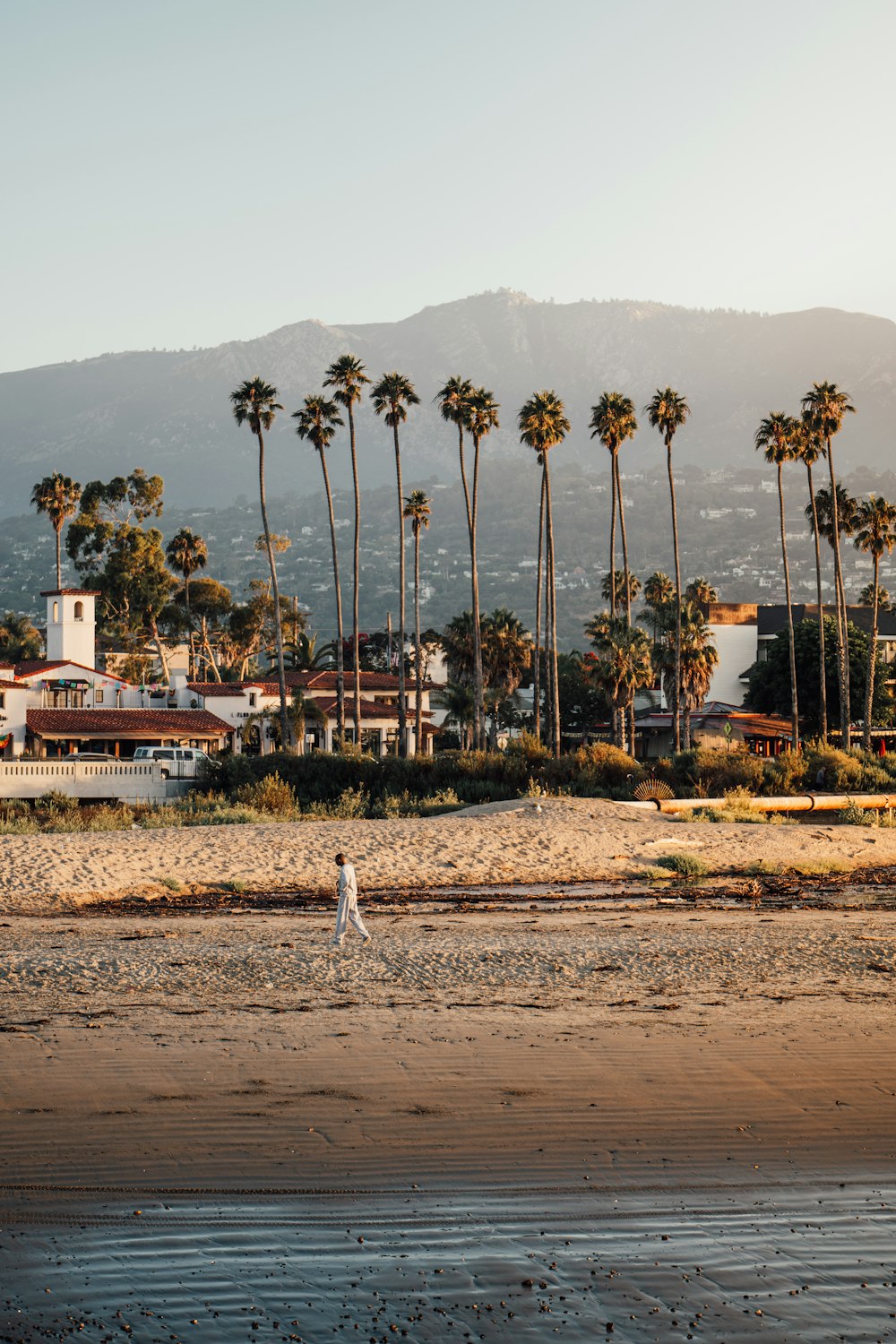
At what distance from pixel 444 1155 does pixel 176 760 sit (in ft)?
162

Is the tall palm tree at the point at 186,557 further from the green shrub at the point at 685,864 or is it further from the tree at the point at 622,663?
the green shrub at the point at 685,864

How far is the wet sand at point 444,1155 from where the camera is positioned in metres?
7.50

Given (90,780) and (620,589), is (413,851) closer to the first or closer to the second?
(90,780)

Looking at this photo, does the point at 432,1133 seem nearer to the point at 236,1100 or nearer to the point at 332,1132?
the point at 332,1132

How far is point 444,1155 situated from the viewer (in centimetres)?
969

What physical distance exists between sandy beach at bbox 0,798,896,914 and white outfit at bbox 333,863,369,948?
8361 mm

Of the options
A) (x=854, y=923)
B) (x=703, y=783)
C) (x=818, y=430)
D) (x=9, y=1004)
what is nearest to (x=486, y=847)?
(x=854, y=923)

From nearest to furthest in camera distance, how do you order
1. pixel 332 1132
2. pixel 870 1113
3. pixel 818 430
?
pixel 332 1132 < pixel 870 1113 < pixel 818 430

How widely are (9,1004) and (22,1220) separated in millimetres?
6541

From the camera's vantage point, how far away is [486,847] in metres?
34.9

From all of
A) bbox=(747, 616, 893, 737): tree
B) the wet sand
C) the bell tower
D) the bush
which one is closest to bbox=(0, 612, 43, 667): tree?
the bell tower

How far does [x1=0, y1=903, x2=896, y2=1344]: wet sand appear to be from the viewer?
7.50 metres

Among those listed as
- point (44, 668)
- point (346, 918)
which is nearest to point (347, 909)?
point (346, 918)

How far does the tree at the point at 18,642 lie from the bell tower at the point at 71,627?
27082 mm
